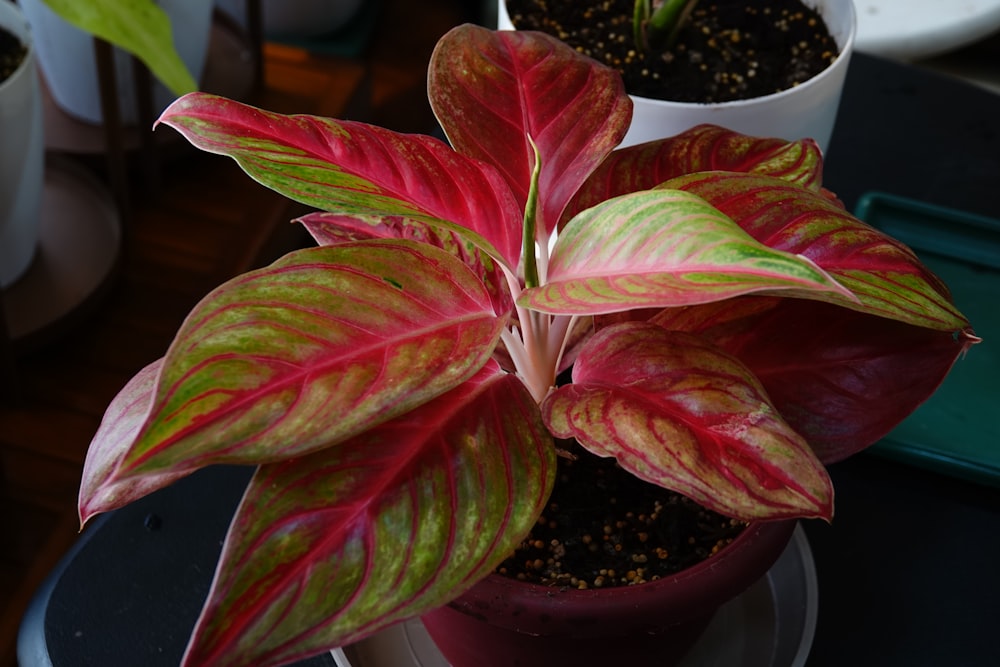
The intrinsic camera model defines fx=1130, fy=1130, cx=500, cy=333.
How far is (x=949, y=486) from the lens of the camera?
0.74 m

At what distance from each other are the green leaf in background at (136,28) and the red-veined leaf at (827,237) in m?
0.47

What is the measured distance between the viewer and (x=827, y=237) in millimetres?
464

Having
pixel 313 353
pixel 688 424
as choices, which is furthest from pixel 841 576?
pixel 313 353

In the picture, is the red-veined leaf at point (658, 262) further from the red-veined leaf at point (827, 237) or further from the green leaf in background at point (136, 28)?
the green leaf in background at point (136, 28)

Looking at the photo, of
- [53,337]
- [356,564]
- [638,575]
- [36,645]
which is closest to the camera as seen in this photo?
[356,564]

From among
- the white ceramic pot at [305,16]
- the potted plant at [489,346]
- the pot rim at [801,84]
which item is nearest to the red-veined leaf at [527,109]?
the potted plant at [489,346]

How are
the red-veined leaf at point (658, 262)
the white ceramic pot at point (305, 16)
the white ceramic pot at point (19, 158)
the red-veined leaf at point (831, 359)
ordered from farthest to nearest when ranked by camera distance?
1. the white ceramic pot at point (305, 16)
2. the white ceramic pot at point (19, 158)
3. the red-veined leaf at point (831, 359)
4. the red-veined leaf at point (658, 262)

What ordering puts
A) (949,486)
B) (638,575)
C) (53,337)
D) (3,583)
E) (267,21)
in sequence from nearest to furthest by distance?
(638,575), (949,486), (3,583), (53,337), (267,21)

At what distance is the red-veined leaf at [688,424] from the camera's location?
1.31 feet

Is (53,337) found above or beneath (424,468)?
beneath

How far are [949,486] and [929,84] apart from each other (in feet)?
1.43

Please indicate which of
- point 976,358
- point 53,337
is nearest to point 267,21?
point 53,337

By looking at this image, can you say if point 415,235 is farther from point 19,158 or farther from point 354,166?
point 19,158

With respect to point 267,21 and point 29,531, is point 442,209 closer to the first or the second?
point 29,531
